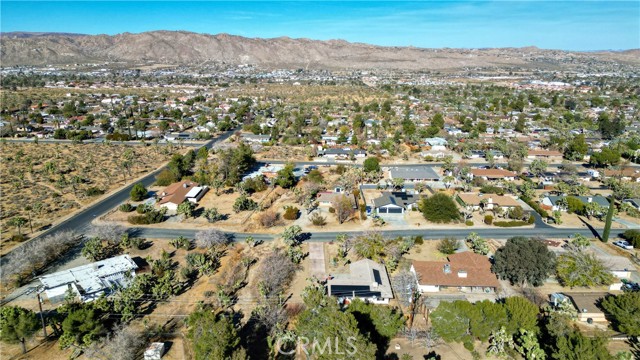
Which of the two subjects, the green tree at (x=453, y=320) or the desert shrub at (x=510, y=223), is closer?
the green tree at (x=453, y=320)

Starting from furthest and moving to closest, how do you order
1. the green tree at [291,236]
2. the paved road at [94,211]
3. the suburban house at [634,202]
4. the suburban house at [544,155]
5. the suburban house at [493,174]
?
1. the suburban house at [544,155]
2. the suburban house at [493,174]
3. the suburban house at [634,202]
4. the paved road at [94,211]
5. the green tree at [291,236]

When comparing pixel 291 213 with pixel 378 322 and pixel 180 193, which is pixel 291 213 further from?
pixel 378 322

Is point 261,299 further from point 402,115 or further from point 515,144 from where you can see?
point 402,115

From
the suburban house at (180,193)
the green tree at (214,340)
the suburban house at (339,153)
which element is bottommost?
the suburban house at (339,153)

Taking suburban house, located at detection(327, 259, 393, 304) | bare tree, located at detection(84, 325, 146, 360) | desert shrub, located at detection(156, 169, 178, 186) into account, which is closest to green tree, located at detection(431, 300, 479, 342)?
suburban house, located at detection(327, 259, 393, 304)

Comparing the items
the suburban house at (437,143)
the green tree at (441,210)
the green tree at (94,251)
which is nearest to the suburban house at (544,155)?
the suburban house at (437,143)

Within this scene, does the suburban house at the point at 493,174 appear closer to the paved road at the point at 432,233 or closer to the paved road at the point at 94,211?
the paved road at the point at 432,233

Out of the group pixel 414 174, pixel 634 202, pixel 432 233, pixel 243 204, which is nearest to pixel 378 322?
pixel 432 233
